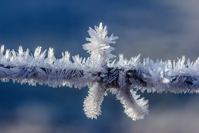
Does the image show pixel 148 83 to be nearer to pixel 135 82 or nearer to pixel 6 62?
pixel 135 82

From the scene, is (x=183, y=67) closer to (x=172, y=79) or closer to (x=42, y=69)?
(x=172, y=79)

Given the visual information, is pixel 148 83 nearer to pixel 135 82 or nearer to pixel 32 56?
pixel 135 82

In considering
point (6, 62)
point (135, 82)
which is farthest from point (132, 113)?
point (6, 62)

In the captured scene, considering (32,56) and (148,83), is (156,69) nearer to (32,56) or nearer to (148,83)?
(148,83)

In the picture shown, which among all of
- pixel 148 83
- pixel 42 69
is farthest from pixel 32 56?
pixel 148 83

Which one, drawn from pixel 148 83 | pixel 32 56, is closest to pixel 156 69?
pixel 148 83
